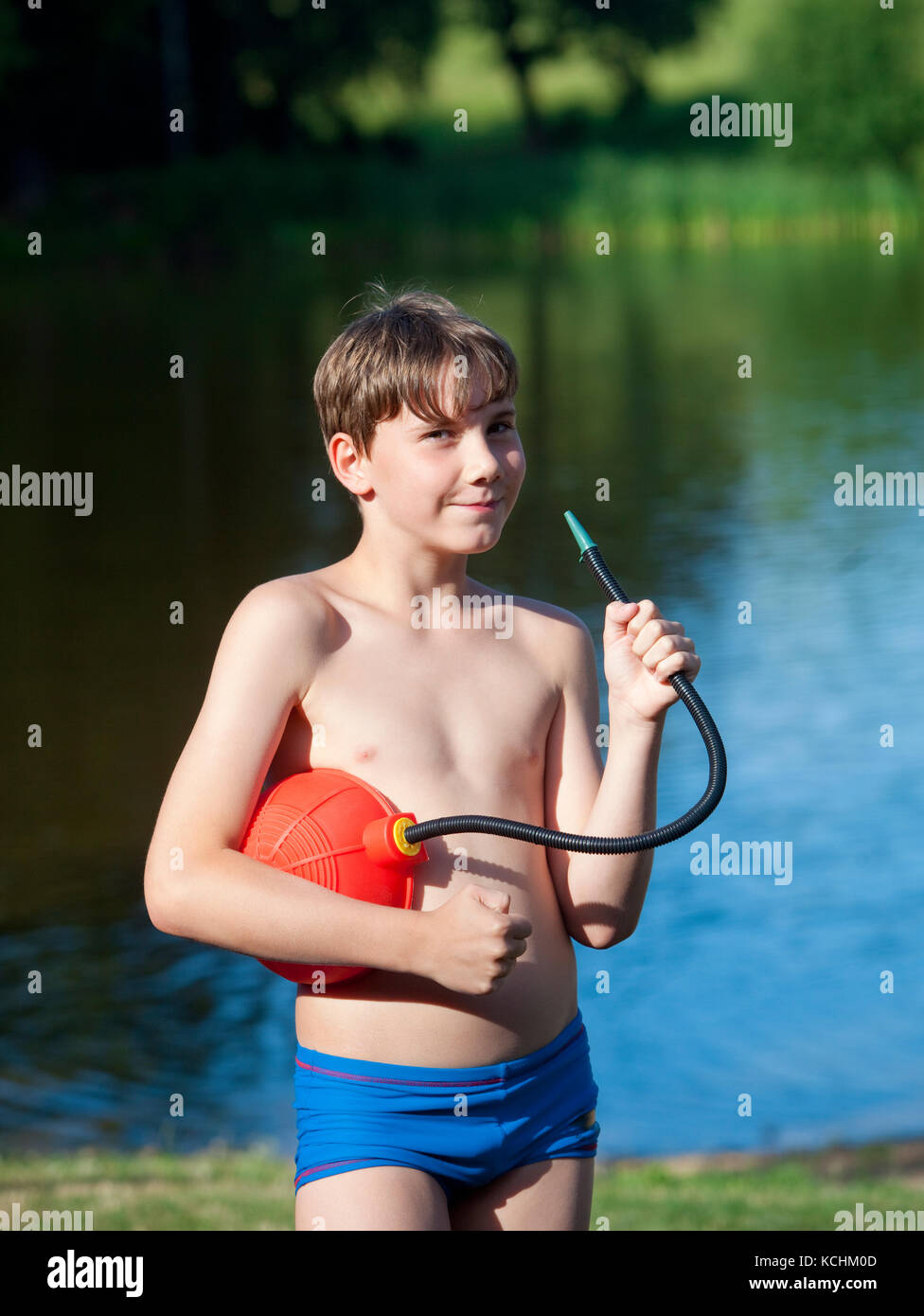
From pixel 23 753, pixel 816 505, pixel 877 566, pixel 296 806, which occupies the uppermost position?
pixel 816 505

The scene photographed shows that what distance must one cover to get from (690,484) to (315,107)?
1373 inches

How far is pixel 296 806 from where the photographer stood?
186cm

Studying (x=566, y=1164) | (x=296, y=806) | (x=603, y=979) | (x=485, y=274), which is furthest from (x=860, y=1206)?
(x=485, y=274)

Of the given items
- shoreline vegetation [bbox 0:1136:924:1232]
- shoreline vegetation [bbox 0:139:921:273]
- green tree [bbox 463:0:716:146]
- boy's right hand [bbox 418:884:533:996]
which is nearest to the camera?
boy's right hand [bbox 418:884:533:996]

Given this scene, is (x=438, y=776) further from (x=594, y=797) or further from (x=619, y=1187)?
(x=619, y=1187)

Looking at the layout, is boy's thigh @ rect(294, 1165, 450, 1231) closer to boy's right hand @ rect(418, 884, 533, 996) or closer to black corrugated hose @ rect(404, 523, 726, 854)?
boy's right hand @ rect(418, 884, 533, 996)

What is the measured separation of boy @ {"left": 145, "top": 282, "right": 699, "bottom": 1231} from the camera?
1813mm

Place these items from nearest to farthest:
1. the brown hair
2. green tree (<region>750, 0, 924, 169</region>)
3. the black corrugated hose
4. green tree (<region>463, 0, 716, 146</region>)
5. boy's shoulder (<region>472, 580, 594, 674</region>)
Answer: the black corrugated hose
the brown hair
boy's shoulder (<region>472, 580, 594, 674</region>)
green tree (<region>750, 0, 924, 169</region>)
green tree (<region>463, 0, 716, 146</region>)

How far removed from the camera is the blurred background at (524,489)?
4.91 meters

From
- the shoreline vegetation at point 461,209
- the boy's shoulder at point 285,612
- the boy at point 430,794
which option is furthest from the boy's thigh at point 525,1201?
→ the shoreline vegetation at point 461,209

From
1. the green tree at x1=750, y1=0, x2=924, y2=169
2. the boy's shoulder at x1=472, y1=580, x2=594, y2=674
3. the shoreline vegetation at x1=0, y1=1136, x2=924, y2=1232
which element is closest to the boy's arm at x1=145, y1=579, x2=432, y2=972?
the boy's shoulder at x1=472, y1=580, x2=594, y2=674

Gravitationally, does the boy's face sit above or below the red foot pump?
above

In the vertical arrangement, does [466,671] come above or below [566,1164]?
above
